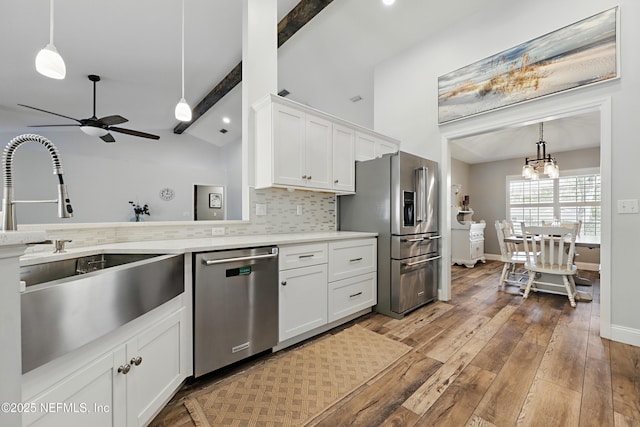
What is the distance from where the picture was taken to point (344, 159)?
3.00m

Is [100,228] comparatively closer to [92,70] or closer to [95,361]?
[95,361]

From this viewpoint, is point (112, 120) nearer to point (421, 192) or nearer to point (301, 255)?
point (301, 255)

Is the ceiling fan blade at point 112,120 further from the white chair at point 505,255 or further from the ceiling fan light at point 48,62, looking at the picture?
the white chair at point 505,255

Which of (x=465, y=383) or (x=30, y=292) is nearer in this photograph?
(x=30, y=292)

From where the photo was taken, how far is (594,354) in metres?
1.97

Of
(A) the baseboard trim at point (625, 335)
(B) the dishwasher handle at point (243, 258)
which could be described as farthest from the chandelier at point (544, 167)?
(B) the dishwasher handle at point (243, 258)

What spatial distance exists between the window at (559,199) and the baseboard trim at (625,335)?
4.25m

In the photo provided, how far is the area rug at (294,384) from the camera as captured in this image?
139 cm

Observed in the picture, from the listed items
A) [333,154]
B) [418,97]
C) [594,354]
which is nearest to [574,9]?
[418,97]

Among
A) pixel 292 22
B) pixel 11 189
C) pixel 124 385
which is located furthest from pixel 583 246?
pixel 11 189

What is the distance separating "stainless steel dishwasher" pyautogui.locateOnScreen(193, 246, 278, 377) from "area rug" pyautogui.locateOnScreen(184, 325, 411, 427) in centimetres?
15

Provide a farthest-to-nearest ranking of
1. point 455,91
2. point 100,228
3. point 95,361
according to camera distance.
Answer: point 455,91 < point 100,228 < point 95,361

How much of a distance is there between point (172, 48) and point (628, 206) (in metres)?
4.95

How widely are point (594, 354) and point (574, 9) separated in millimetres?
2950
